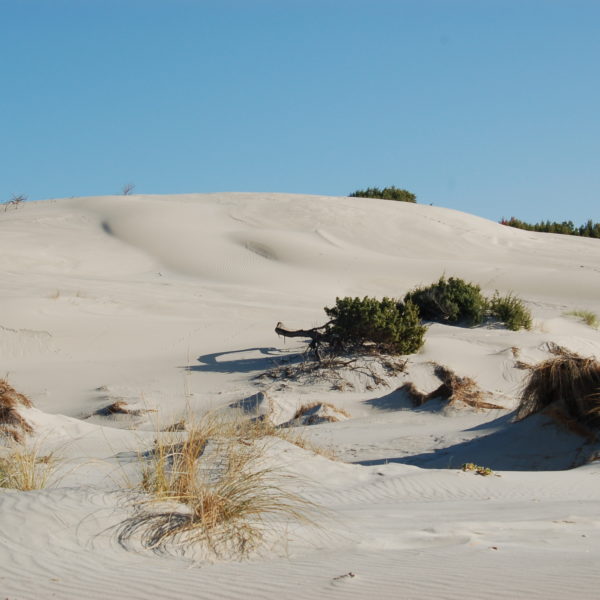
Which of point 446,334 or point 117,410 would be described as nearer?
point 117,410

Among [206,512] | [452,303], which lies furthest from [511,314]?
[206,512]

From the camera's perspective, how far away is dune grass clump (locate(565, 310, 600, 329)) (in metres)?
18.2

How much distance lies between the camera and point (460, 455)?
791 cm

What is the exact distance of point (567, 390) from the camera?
8.02 meters

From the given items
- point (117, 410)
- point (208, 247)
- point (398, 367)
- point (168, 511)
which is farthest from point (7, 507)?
point (208, 247)

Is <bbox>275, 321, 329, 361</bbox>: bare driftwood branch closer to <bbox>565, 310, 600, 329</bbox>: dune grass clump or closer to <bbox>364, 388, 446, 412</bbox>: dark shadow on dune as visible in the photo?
<bbox>364, 388, 446, 412</bbox>: dark shadow on dune

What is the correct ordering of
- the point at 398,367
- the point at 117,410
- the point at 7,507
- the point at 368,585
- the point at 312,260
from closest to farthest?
the point at 368,585 < the point at 7,507 < the point at 117,410 < the point at 398,367 < the point at 312,260

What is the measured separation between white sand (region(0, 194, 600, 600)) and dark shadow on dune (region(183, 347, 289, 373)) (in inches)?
2.5

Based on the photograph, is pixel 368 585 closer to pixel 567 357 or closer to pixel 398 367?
pixel 567 357

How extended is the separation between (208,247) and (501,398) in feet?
53.1

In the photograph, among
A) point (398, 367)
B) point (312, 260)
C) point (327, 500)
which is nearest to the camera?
point (327, 500)

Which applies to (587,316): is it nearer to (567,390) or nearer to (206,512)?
(567,390)

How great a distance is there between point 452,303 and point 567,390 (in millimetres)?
8411

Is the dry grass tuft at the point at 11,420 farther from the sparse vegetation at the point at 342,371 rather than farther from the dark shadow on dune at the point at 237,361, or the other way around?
the dark shadow on dune at the point at 237,361
